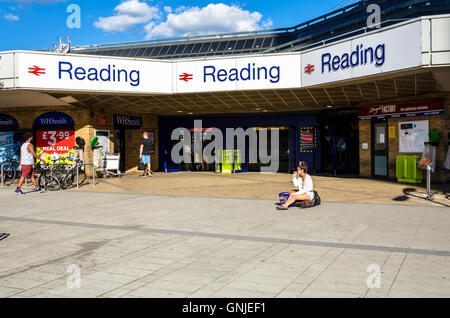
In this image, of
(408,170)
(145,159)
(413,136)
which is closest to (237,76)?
(145,159)

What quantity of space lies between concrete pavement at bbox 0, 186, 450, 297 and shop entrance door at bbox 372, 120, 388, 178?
23.9 ft

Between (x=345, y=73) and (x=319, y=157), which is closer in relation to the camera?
(x=345, y=73)

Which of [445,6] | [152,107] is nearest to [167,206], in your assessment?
[152,107]

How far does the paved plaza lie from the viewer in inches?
165

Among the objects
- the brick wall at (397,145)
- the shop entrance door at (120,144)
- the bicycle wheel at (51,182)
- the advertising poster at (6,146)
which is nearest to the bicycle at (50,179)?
the bicycle wheel at (51,182)

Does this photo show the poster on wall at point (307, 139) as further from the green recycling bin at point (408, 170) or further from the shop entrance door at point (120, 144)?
the shop entrance door at point (120, 144)

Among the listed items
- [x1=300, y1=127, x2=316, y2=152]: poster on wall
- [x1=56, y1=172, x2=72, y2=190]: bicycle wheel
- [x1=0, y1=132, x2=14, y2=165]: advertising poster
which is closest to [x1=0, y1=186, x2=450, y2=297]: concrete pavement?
[x1=56, y1=172, x2=72, y2=190]: bicycle wheel

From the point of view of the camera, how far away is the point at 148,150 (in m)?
18.9

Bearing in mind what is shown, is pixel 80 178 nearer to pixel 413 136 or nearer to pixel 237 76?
pixel 237 76

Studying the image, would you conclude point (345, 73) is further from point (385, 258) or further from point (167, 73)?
point (385, 258)

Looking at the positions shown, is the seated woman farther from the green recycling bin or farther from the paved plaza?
the green recycling bin

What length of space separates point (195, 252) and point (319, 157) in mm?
15488

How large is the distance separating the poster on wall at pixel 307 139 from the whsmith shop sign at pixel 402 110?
3162mm

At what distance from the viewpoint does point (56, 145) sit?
1825 cm
